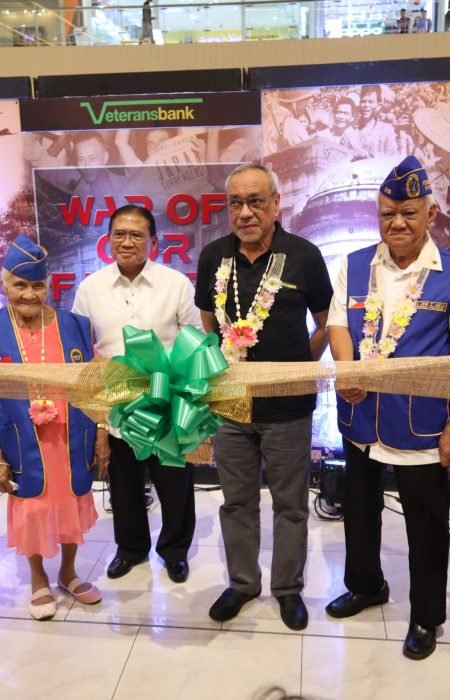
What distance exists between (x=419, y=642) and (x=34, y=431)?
1737mm

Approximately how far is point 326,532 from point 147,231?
195 centimetres

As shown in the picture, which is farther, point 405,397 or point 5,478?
point 5,478

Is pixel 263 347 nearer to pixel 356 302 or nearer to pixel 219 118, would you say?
pixel 356 302

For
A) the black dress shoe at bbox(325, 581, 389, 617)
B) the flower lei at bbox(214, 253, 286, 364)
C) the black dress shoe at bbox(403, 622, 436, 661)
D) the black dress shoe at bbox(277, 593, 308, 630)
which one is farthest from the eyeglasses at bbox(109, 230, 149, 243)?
the black dress shoe at bbox(403, 622, 436, 661)

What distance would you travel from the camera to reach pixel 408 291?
224 centimetres

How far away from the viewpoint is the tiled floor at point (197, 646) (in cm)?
235

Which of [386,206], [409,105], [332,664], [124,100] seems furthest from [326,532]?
[124,100]

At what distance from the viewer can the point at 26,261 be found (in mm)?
2451

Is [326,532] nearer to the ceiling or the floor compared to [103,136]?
nearer to the floor

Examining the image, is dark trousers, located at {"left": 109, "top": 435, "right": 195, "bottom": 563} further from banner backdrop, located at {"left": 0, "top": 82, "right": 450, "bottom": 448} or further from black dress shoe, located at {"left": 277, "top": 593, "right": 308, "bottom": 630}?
banner backdrop, located at {"left": 0, "top": 82, "right": 450, "bottom": 448}

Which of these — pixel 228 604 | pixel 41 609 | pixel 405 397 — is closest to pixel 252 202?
pixel 405 397

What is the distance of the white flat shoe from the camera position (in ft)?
9.10

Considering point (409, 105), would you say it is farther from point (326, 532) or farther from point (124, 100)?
point (326, 532)

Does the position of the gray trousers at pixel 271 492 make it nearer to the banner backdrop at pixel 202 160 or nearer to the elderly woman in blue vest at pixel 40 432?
the elderly woman in blue vest at pixel 40 432
